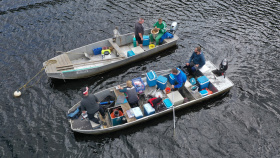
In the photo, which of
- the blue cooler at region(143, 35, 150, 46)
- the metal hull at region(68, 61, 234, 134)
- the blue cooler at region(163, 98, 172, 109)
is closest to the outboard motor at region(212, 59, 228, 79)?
the metal hull at region(68, 61, 234, 134)

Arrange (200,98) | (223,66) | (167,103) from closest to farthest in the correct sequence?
(167,103) → (200,98) → (223,66)

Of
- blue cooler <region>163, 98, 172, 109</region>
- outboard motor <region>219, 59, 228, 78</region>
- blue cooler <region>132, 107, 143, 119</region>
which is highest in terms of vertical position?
outboard motor <region>219, 59, 228, 78</region>

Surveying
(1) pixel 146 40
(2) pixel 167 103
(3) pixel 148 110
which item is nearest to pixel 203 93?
(2) pixel 167 103

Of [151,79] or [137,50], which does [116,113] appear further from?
[137,50]

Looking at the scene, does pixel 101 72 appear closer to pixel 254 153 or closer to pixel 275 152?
pixel 254 153

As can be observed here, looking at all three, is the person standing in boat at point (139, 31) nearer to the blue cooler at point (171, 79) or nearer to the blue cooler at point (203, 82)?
the blue cooler at point (171, 79)

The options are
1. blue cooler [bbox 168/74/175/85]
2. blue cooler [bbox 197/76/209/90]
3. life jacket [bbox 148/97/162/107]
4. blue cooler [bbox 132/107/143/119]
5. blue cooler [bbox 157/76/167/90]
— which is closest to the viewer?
blue cooler [bbox 132/107/143/119]

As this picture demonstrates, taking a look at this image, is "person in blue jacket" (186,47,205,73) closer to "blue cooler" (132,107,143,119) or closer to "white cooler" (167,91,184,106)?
"white cooler" (167,91,184,106)

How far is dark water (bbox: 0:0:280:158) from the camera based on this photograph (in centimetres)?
1162

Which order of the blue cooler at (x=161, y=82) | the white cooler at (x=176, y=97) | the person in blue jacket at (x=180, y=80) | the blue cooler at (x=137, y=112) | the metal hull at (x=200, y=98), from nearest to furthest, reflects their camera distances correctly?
the metal hull at (x=200, y=98) < the blue cooler at (x=137, y=112) < the white cooler at (x=176, y=97) < the person in blue jacket at (x=180, y=80) < the blue cooler at (x=161, y=82)

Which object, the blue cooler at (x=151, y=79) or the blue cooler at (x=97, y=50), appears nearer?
the blue cooler at (x=151, y=79)

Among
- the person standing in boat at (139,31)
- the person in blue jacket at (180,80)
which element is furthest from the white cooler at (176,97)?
the person standing in boat at (139,31)

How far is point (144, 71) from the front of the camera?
16484 mm

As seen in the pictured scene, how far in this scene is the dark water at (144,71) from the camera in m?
11.6
